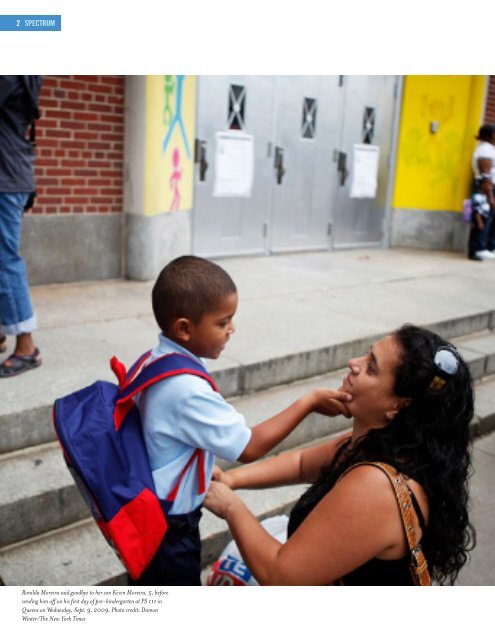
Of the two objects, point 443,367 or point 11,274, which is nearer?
point 443,367

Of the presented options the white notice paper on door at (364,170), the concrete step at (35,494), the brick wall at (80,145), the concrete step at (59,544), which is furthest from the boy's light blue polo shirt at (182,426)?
the white notice paper on door at (364,170)

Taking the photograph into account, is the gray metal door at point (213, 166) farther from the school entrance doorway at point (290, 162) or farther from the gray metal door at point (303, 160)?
the gray metal door at point (303, 160)

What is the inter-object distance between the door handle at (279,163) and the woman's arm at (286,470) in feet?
17.5

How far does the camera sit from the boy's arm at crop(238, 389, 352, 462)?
1670 millimetres

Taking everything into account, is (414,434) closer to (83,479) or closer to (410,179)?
(83,479)

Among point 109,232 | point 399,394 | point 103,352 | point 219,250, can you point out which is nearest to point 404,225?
point 219,250

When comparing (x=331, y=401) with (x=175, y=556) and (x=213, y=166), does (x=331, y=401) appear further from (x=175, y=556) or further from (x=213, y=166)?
(x=213, y=166)

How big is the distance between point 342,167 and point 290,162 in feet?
2.92

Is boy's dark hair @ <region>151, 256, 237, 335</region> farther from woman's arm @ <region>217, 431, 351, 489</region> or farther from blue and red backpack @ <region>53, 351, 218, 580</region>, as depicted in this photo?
woman's arm @ <region>217, 431, 351, 489</region>

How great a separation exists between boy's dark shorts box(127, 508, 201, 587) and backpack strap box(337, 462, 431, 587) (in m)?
0.52

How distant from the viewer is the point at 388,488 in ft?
4.73

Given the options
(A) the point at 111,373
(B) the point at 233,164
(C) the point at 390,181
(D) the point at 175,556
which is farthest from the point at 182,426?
(C) the point at 390,181

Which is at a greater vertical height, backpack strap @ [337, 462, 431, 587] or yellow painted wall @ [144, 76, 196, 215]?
yellow painted wall @ [144, 76, 196, 215]

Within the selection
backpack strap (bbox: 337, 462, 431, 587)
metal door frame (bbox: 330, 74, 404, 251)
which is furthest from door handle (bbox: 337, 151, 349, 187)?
backpack strap (bbox: 337, 462, 431, 587)
